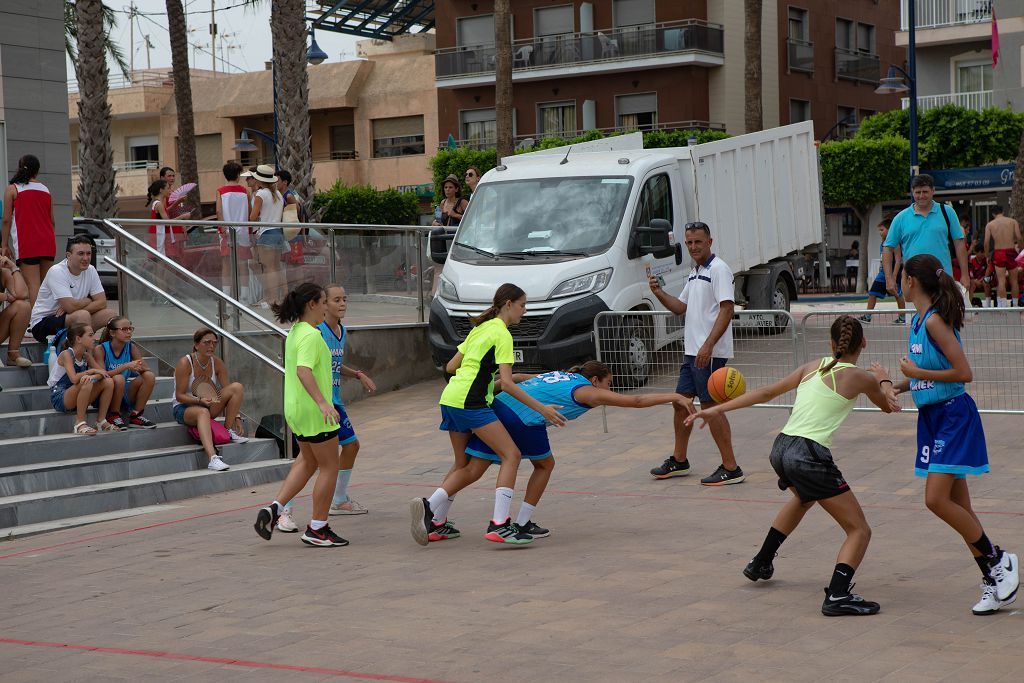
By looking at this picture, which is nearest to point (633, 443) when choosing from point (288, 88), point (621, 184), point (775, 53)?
point (621, 184)

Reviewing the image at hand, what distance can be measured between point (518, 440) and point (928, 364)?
2942 millimetres

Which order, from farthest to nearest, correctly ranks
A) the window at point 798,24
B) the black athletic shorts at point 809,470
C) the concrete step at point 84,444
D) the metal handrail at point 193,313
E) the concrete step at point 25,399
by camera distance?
the window at point 798,24, the metal handrail at point 193,313, the concrete step at point 25,399, the concrete step at point 84,444, the black athletic shorts at point 809,470

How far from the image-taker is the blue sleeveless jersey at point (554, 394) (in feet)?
26.8

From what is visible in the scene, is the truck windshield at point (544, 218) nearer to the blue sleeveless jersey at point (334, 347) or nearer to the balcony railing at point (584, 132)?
the blue sleeveless jersey at point (334, 347)

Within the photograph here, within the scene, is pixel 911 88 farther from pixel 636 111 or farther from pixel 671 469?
pixel 671 469

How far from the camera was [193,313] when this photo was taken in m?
12.5

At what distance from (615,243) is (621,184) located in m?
0.94

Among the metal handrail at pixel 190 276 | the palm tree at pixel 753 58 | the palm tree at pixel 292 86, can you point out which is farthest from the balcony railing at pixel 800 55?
the metal handrail at pixel 190 276

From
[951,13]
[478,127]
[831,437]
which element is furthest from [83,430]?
[478,127]

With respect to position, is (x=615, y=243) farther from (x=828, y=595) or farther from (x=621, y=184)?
(x=828, y=595)

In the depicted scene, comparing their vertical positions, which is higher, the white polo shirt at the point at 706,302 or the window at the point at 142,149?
the window at the point at 142,149

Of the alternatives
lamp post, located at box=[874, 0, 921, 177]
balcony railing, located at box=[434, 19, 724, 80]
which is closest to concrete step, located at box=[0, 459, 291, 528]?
lamp post, located at box=[874, 0, 921, 177]

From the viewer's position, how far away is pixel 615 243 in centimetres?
1402

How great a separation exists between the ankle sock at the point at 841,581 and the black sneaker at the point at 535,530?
2529 mm
